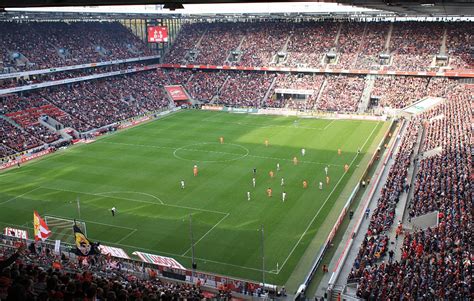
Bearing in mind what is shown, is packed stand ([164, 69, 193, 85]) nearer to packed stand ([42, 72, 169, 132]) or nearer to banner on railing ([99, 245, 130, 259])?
packed stand ([42, 72, 169, 132])

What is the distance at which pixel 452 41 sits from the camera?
72938 mm

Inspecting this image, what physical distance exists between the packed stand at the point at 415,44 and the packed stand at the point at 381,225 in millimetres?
34639

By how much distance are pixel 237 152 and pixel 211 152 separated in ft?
8.58

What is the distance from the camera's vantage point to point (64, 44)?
72.4m

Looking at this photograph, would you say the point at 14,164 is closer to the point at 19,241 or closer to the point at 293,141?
the point at 19,241

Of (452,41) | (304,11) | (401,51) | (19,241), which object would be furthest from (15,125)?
(452,41)

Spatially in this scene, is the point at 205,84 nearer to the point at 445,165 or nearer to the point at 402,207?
the point at 445,165

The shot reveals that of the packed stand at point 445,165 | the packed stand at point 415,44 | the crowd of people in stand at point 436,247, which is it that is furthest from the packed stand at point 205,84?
the crowd of people in stand at point 436,247

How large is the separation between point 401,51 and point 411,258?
191 feet

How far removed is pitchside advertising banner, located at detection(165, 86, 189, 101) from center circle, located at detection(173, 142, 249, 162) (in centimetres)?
2777

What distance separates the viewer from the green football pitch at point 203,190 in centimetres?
2920

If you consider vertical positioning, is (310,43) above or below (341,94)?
above

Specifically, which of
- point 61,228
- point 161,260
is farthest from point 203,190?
point 161,260

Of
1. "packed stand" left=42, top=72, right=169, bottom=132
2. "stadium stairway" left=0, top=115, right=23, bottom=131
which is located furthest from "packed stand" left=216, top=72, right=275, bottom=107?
"stadium stairway" left=0, top=115, right=23, bottom=131
